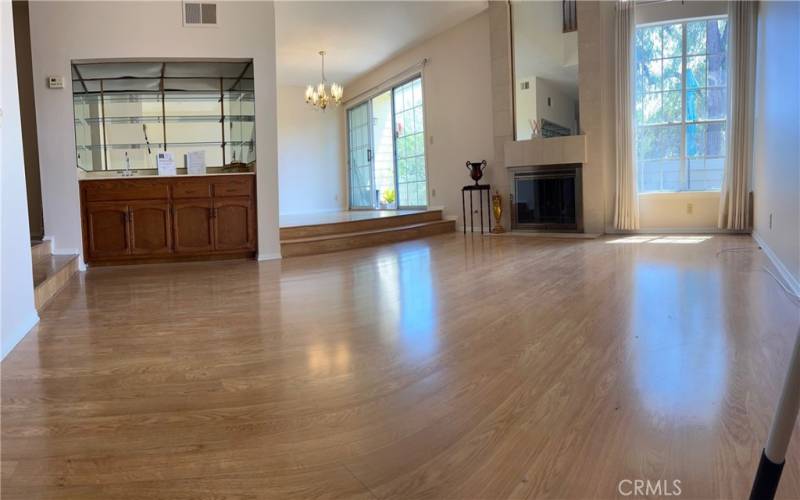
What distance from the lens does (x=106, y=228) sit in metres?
5.72

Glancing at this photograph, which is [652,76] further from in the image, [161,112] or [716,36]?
[161,112]

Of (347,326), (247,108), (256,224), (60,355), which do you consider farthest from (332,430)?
(247,108)

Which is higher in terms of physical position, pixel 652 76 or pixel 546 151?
pixel 652 76

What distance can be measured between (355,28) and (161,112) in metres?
3.38

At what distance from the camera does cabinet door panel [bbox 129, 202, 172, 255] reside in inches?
227

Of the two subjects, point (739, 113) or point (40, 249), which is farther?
point (739, 113)

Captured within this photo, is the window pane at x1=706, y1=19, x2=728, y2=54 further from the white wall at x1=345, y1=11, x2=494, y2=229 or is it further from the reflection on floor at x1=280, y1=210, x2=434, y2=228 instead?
the reflection on floor at x1=280, y1=210, x2=434, y2=228

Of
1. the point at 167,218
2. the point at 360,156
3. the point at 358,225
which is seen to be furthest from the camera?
the point at 360,156

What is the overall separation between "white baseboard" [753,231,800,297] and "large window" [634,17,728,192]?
1710 mm

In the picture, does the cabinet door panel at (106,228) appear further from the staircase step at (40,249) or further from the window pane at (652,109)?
the window pane at (652,109)

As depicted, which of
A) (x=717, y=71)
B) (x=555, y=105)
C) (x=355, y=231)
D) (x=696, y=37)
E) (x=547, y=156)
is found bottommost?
(x=355, y=231)

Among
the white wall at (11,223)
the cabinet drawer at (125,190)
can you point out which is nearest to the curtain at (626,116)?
the cabinet drawer at (125,190)

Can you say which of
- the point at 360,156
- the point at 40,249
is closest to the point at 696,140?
the point at 360,156

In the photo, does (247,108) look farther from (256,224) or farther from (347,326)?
(347,326)
